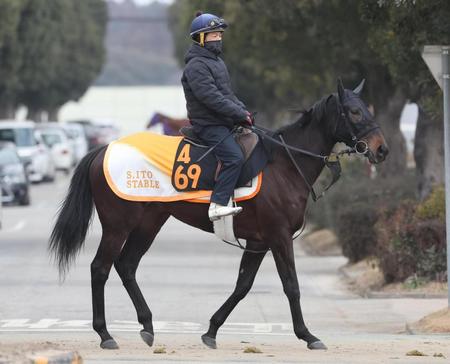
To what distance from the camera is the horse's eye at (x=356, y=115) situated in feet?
39.3

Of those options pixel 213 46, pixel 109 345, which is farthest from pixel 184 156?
pixel 109 345

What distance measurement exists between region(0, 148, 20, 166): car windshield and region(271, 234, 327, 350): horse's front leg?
2865 centimetres

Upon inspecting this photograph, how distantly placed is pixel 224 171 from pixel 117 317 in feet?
13.9

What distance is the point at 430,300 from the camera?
17.6m

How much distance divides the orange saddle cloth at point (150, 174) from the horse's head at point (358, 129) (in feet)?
2.74

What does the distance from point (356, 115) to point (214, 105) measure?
48.4 inches

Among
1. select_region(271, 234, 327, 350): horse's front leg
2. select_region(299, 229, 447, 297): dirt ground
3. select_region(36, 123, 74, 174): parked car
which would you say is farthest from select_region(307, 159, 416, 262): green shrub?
select_region(36, 123, 74, 174): parked car

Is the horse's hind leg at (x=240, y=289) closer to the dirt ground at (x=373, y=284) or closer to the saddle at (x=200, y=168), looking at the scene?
the saddle at (x=200, y=168)

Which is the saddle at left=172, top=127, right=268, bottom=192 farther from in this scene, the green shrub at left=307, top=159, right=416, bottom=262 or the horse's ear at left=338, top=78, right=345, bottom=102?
the green shrub at left=307, top=159, right=416, bottom=262

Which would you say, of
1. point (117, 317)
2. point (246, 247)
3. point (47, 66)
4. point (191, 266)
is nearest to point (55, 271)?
point (191, 266)

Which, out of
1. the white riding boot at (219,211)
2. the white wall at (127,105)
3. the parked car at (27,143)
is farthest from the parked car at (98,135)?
the white riding boot at (219,211)

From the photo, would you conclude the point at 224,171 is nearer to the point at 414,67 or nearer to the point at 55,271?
the point at 414,67

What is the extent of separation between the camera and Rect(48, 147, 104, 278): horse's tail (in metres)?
12.2

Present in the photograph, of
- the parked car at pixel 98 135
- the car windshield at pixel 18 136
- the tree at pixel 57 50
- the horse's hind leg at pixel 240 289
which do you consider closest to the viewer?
the horse's hind leg at pixel 240 289
